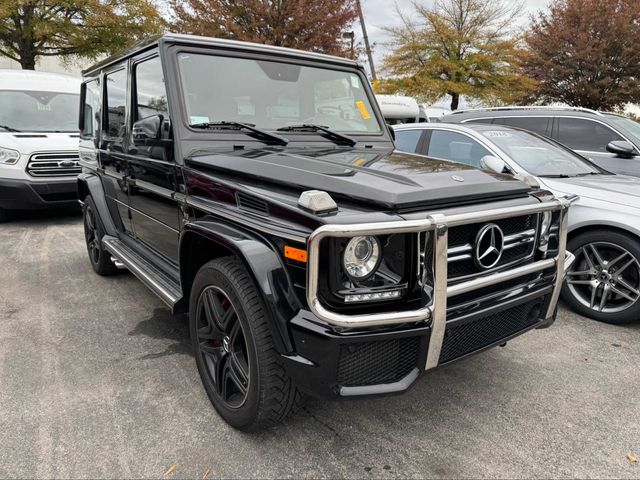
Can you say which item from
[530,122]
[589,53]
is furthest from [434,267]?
[589,53]

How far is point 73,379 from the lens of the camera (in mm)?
2883

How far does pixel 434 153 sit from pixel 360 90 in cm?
174

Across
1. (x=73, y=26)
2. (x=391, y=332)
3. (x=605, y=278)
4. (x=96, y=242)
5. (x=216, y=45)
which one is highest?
(x=73, y=26)

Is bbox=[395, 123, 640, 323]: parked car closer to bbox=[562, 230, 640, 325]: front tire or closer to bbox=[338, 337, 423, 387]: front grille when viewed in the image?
bbox=[562, 230, 640, 325]: front tire

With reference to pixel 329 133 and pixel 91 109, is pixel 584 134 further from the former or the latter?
pixel 91 109

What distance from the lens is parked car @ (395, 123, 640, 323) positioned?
3.64 metres

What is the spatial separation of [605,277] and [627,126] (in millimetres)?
→ 4099

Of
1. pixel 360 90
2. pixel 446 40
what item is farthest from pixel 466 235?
pixel 446 40

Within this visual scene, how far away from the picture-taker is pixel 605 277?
12.3 ft

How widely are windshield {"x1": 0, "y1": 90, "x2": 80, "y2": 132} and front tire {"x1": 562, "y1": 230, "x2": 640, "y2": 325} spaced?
314 inches

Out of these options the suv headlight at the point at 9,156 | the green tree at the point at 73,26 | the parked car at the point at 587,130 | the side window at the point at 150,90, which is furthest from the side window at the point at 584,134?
the green tree at the point at 73,26

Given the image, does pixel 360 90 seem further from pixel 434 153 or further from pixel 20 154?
pixel 20 154

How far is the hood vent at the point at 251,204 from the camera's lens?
2.18 metres

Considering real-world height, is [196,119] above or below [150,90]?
below
